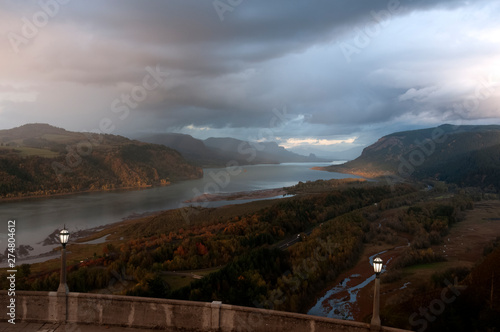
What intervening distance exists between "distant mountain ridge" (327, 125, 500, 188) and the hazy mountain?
230 feet

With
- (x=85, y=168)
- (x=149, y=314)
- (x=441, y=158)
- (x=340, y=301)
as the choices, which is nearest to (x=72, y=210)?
(x=85, y=168)

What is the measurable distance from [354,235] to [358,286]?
895cm

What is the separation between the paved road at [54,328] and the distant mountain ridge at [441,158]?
75033mm

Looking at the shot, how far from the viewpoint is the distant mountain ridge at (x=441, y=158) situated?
76250mm

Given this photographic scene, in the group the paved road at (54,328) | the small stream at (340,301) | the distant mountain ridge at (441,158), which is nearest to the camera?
the paved road at (54,328)

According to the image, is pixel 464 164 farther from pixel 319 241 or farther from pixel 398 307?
pixel 398 307

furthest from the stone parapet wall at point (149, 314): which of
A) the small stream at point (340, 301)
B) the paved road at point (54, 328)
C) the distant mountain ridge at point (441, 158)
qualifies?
the distant mountain ridge at point (441, 158)

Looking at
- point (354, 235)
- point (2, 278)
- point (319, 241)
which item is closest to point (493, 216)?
point (354, 235)

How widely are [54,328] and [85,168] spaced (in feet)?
274

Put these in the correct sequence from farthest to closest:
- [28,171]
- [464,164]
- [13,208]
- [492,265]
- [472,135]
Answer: [472,135] → [464,164] → [28,171] → [13,208] → [492,265]

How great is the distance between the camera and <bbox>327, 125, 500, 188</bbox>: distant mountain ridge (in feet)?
250

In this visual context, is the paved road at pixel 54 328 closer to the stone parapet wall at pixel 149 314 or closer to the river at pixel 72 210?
the stone parapet wall at pixel 149 314

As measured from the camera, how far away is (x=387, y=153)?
14862cm

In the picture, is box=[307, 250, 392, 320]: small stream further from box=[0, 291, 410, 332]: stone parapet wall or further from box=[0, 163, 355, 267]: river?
box=[0, 163, 355, 267]: river
